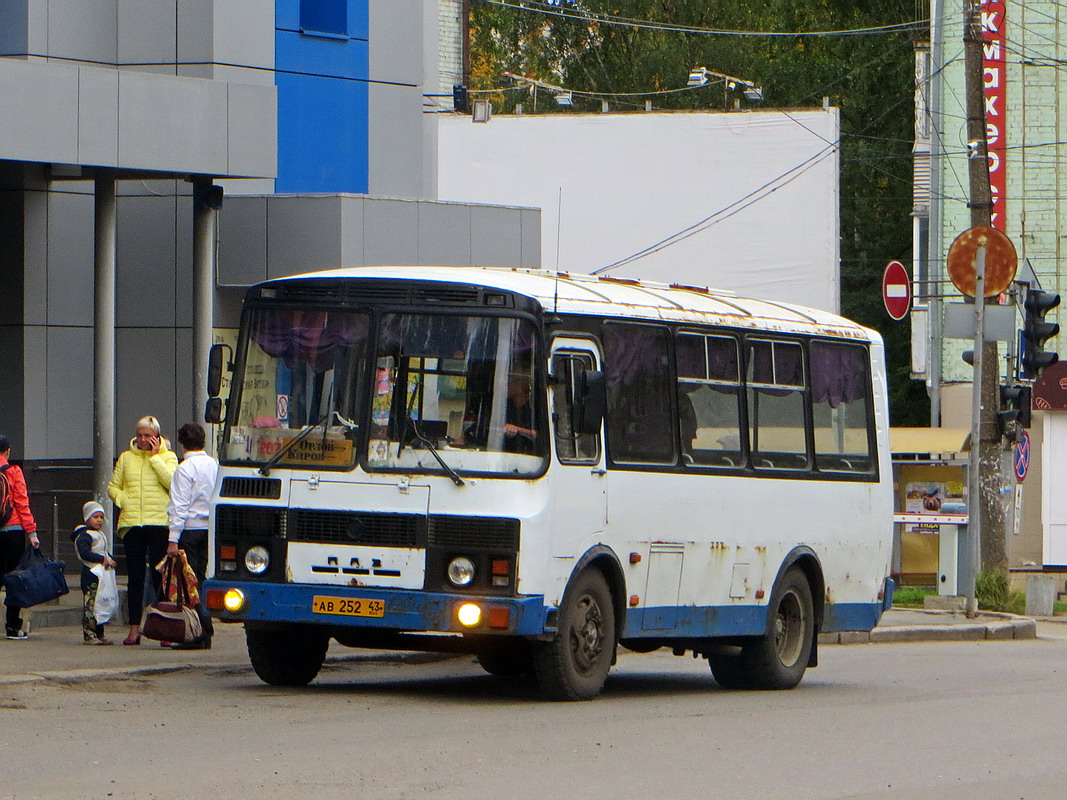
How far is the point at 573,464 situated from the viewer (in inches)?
476

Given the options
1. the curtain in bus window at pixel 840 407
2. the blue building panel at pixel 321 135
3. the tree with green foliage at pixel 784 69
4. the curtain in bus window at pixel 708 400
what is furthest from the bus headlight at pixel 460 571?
the tree with green foliage at pixel 784 69

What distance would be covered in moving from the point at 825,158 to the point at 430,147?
1968cm

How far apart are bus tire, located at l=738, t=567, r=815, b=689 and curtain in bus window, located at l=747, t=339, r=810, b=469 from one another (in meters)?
0.88

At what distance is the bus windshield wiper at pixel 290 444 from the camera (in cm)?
1216

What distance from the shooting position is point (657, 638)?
13.2 metres

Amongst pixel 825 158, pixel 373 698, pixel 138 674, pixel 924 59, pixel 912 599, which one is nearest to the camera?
pixel 373 698

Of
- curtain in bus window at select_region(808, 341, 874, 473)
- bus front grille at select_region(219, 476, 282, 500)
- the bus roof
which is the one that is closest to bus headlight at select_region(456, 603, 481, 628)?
bus front grille at select_region(219, 476, 282, 500)

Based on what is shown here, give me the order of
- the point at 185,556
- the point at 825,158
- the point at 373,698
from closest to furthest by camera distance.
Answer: the point at 373,698
the point at 185,556
the point at 825,158

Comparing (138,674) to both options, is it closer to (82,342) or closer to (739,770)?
(739,770)

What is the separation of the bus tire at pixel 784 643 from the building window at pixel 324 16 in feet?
33.2

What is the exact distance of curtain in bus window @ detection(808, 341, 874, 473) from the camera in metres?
14.7

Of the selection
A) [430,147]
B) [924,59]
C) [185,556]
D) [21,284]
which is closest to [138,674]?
[185,556]

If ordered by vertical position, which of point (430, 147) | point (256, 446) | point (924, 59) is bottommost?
point (256, 446)

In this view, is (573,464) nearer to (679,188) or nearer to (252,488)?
(252,488)
